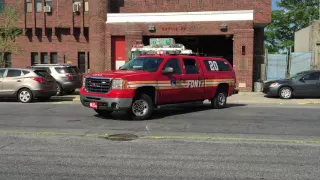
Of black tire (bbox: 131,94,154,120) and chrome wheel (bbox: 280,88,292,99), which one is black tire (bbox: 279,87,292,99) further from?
black tire (bbox: 131,94,154,120)

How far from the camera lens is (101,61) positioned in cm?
2292

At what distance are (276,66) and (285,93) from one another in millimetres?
5087

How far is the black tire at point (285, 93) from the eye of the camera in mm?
17594

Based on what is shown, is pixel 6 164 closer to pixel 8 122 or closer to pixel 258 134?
pixel 8 122

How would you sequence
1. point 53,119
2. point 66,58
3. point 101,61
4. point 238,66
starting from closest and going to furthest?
point 53,119, point 238,66, point 101,61, point 66,58

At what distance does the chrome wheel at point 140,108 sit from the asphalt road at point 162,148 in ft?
1.23

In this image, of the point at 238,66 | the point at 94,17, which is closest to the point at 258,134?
the point at 238,66

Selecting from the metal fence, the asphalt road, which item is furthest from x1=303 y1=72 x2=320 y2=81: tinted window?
the asphalt road

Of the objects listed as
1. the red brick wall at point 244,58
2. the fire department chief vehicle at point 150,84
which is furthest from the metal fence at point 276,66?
the fire department chief vehicle at point 150,84

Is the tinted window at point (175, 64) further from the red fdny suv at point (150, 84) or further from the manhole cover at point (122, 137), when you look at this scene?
the manhole cover at point (122, 137)

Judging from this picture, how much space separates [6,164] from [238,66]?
17373 millimetres

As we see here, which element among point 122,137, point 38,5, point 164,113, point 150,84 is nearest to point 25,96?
point 164,113

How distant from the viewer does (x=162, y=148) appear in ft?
22.5

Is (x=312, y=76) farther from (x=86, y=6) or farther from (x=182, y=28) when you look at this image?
(x=86, y=6)
